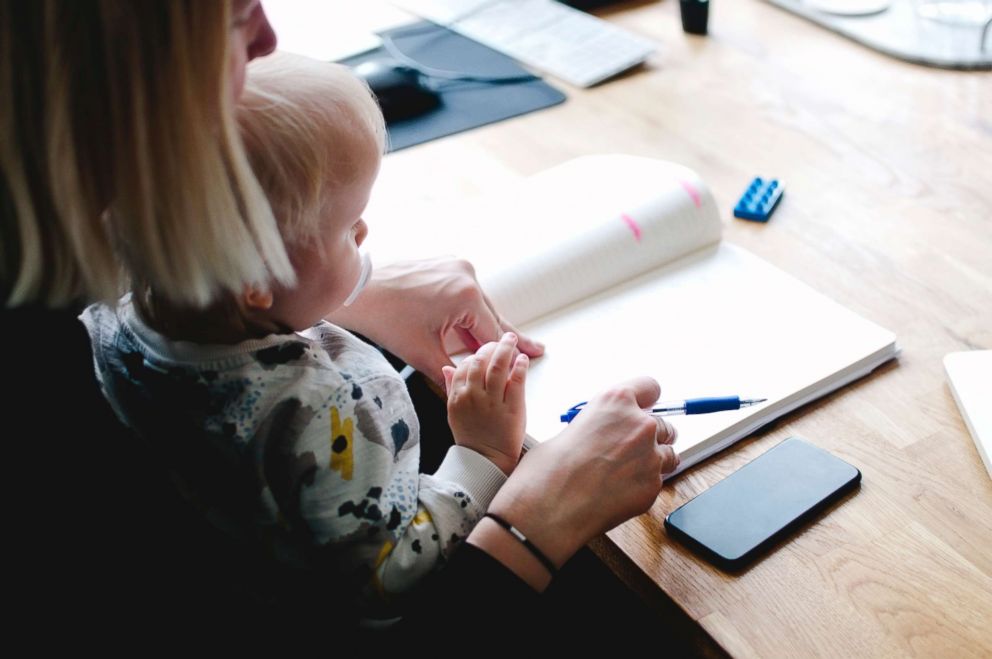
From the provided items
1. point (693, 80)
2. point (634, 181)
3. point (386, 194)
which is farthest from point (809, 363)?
point (693, 80)

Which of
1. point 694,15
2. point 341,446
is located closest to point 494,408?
point 341,446

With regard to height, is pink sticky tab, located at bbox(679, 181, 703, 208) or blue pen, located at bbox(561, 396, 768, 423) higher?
pink sticky tab, located at bbox(679, 181, 703, 208)

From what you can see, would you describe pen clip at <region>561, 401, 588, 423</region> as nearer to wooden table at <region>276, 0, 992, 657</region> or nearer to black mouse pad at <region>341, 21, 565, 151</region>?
wooden table at <region>276, 0, 992, 657</region>

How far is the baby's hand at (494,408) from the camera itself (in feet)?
2.63

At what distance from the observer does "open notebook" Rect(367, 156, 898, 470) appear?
849 millimetres

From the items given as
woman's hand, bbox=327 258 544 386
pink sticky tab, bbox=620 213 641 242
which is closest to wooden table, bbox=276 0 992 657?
pink sticky tab, bbox=620 213 641 242

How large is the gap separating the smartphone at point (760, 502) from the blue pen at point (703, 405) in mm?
43

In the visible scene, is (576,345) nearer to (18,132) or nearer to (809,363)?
(809,363)

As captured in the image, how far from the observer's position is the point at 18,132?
0.54 m

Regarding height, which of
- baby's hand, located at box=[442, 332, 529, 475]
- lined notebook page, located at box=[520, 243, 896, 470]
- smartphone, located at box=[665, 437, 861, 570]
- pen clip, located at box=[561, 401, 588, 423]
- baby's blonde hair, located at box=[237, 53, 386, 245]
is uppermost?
baby's blonde hair, located at box=[237, 53, 386, 245]

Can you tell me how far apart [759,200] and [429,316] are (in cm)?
41

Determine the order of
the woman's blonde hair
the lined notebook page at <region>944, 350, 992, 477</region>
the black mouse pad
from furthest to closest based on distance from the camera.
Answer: the black mouse pad
the lined notebook page at <region>944, 350, 992, 477</region>
the woman's blonde hair

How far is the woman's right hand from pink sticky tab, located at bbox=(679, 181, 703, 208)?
0.29 m

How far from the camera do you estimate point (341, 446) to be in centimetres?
71
